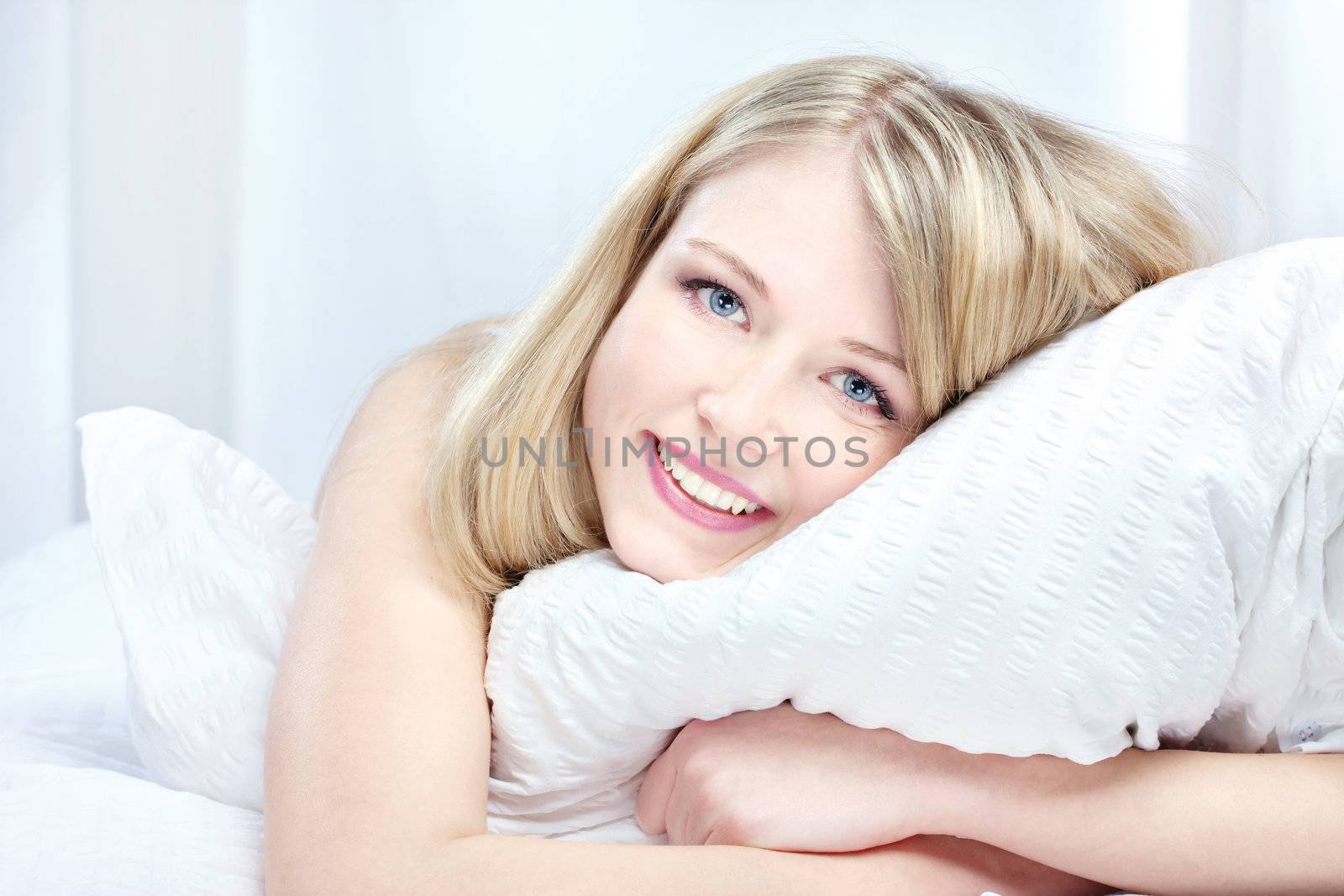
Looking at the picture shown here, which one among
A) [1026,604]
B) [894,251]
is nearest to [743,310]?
[894,251]

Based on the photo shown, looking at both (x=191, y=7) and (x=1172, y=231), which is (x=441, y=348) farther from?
(x=191, y=7)

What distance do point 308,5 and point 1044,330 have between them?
1.42 m

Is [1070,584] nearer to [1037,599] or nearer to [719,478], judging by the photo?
[1037,599]

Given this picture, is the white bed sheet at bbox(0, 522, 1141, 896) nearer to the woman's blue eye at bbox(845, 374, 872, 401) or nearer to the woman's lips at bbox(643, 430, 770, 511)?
the woman's lips at bbox(643, 430, 770, 511)

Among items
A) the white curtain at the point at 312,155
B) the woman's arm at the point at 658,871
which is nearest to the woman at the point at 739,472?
the woman's arm at the point at 658,871

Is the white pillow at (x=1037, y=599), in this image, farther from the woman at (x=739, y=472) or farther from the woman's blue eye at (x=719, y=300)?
the woman's blue eye at (x=719, y=300)

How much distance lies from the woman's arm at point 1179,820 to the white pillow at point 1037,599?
4 cm

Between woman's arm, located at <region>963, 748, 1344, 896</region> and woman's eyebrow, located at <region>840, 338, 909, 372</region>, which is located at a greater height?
woman's eyebrow, located at <region>840, 338, 909, 372</region>

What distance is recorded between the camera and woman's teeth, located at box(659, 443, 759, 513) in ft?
3.28

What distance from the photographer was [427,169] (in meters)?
1.90

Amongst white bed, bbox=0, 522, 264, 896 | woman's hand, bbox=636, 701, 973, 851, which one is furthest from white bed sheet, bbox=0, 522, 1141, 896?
woman's hand, bbox=636, 701, 973, 851

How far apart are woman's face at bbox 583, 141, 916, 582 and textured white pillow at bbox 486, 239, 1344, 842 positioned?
0.10m

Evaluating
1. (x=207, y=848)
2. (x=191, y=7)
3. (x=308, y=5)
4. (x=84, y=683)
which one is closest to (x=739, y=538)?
(x=207, y=848)

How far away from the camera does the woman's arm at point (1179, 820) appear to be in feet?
2.70
